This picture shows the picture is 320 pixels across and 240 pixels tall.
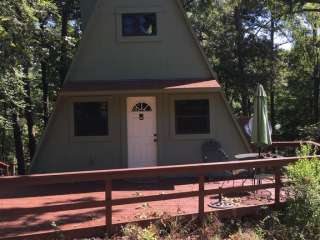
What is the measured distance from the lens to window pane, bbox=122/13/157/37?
1391 cm

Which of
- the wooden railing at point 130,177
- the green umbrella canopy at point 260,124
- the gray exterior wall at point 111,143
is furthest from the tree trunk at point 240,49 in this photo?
the wooden railing at point 130,177

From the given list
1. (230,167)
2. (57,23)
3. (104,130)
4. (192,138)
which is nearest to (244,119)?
(192,138)

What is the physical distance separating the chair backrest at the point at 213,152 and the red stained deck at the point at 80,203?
3.86ft

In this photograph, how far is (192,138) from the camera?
13.7 metres

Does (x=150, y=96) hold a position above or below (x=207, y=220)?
above

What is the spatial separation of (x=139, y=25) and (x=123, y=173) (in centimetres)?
755

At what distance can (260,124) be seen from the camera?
10305 millimetres

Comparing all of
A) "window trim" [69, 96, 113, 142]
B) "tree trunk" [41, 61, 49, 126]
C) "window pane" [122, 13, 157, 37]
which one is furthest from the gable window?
"tree trunk" [41, 61, 49, 126]

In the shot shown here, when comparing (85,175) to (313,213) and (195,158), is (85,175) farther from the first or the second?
(195,158)

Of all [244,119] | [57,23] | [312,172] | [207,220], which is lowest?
[207,220]

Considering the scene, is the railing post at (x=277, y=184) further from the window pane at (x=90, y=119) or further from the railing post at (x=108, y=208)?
the window pane at (x=90, y=119)

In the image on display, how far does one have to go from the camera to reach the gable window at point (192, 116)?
13.7 m

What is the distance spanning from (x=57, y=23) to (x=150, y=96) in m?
11.7

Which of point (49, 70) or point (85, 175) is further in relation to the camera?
point (49, 70)
